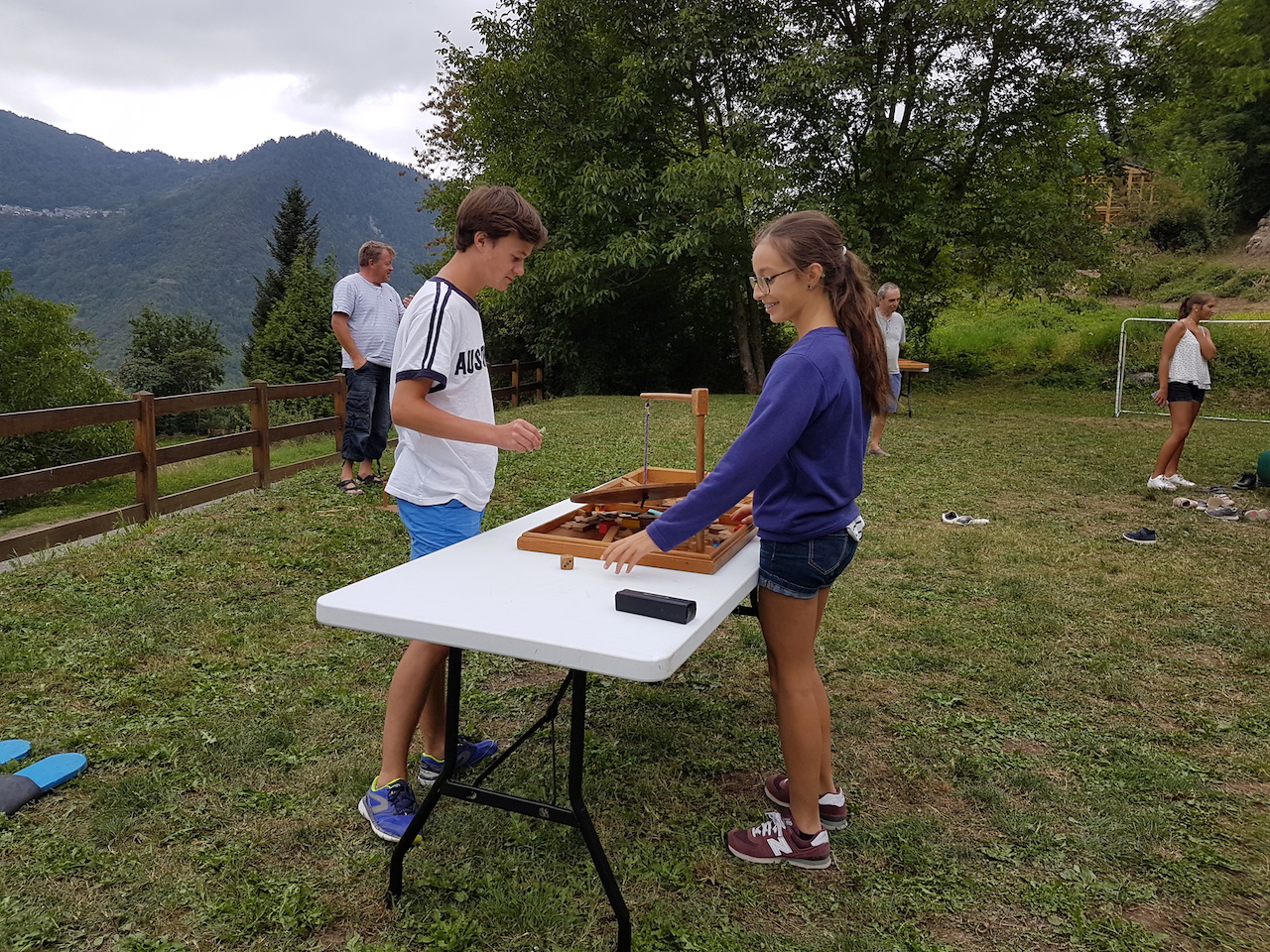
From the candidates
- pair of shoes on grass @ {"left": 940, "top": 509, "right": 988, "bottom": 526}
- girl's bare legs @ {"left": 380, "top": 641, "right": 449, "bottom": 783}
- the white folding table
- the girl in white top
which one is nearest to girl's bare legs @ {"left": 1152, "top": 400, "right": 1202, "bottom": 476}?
the girl in white top

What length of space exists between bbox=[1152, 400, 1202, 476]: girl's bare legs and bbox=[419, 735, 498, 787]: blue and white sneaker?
714 centimetres

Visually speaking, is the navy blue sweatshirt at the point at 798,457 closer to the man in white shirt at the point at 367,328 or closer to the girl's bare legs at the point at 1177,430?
the man in white shirt at the point at 367,328

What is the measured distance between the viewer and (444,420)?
2.26 meters

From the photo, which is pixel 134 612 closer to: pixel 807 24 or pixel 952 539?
pixel 952 539

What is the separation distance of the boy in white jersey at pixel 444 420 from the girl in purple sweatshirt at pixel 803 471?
58cm

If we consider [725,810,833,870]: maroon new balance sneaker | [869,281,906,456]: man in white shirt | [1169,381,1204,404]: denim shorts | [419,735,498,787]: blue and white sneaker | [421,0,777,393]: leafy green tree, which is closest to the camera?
[725,810,833,870]: maroon new balance sneaker

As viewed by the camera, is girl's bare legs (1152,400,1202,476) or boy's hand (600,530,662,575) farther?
girl's bare legs (1152,400,1202,476)

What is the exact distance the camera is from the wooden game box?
2.30 m

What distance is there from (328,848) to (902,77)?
1680cm

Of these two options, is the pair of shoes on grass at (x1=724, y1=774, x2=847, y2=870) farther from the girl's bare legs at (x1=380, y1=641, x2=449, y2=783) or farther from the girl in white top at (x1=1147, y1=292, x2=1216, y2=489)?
the girl in white top at (x1=1147, y1=292, x2=1216, y2=489)

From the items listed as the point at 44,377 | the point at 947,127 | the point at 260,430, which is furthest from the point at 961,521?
the point at 44,377

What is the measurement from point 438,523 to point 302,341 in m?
25.2

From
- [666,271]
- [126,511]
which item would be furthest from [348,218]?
[126,511]

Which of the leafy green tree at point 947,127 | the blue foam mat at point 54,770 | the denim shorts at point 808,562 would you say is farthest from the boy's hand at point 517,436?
the leafy green tree at point 947,127
